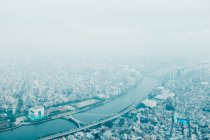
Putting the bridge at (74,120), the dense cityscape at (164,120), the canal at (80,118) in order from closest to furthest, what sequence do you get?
the dense cityscape at (164,120) < the canal at (80,118) < the bridge at (74,120)

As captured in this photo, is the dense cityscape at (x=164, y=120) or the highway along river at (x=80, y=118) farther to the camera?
the highway along river at (x=80, y=118)

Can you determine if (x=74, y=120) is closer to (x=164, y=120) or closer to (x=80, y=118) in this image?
(x=80, y=118)

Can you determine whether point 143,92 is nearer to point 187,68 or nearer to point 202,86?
point 202,86

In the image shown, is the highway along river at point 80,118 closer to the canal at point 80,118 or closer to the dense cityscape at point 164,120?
the canal at point 80,118

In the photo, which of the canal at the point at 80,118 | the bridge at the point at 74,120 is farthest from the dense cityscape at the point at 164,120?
the canal at the point at 80,118

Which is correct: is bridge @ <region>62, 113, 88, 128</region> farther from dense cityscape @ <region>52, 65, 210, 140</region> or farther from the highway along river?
dense cityscape @ <region>52, 65, 210, 140</region>

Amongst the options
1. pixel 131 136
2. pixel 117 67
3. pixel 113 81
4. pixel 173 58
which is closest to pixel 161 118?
pixel 131 136

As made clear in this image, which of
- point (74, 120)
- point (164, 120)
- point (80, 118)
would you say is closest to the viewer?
point (74, 120)

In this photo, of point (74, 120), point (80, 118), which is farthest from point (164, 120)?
point (74, 120)

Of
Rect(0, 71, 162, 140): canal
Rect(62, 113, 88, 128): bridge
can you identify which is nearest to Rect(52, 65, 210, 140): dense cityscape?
Rect(62, 113, 88, 128): bridge
